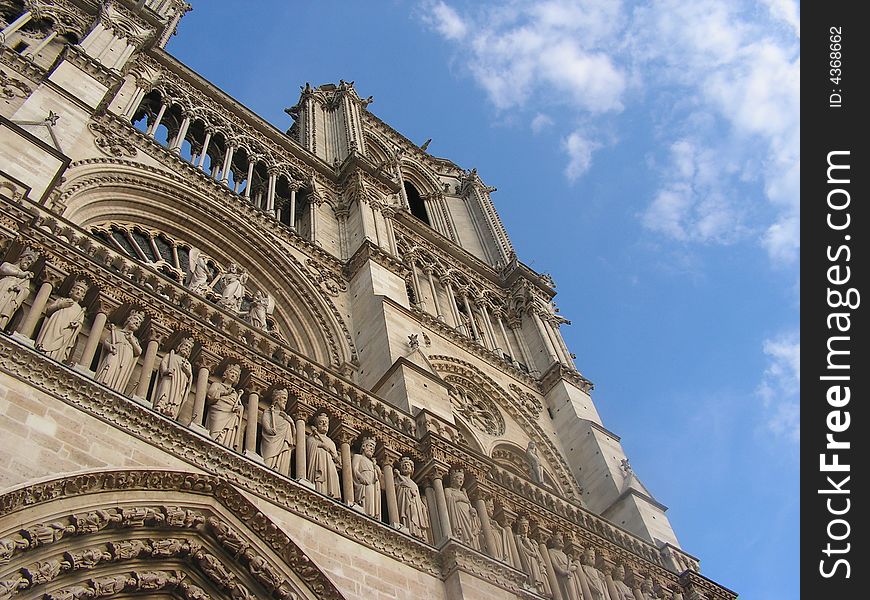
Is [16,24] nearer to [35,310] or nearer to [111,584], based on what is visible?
[35,310]

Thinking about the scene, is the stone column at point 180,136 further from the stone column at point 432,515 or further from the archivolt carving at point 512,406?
the stone column at point 432,515

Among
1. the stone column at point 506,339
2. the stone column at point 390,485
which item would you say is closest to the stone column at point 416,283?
the stone column at point 506,339

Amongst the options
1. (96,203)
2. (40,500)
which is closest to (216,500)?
(40,500)

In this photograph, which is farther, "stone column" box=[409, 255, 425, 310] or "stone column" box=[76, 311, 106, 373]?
"stone column" box=[409, 255, 425, 310]

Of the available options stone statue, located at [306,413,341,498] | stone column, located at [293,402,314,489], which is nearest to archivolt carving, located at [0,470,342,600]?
stone column, located at [293,402,314,489]

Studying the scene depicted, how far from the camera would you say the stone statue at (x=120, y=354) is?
7.70 meters

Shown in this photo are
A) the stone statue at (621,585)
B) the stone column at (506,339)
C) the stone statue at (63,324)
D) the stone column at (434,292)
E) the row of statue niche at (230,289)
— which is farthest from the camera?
the stone column at (506,339)

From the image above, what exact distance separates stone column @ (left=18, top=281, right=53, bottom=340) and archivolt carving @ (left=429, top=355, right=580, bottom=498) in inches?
360

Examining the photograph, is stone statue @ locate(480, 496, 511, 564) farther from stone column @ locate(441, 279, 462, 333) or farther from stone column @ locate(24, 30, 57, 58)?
stone column @ locate(24, 30, 57, 58)

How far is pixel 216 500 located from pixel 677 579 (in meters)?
8.07

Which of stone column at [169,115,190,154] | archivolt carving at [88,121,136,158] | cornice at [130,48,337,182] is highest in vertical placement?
cornice at [130,48,337,182]

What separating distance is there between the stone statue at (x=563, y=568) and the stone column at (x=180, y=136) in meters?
9.91

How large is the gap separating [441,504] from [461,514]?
27 centimetres
